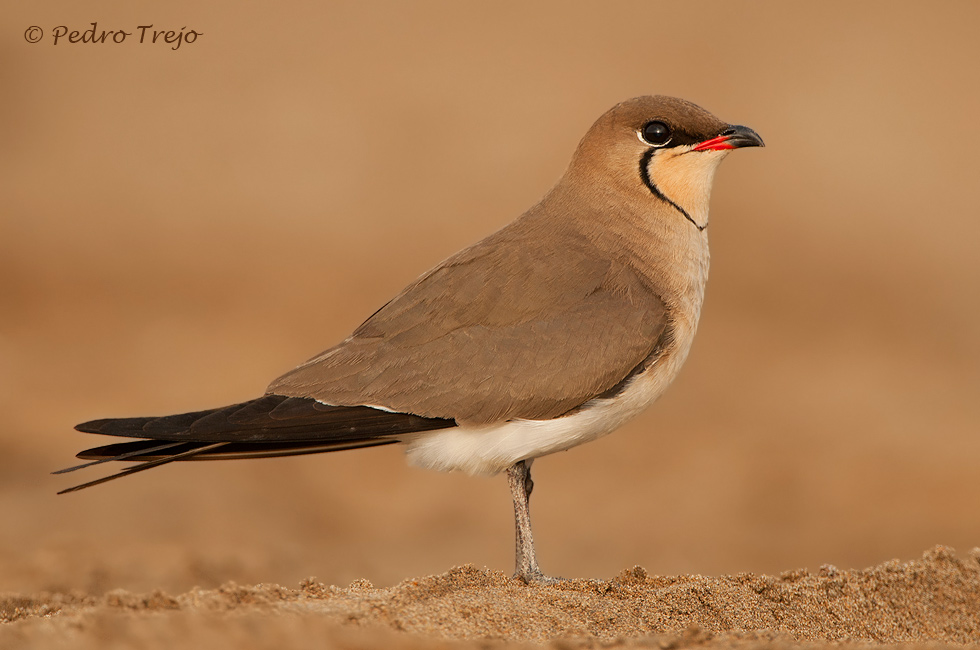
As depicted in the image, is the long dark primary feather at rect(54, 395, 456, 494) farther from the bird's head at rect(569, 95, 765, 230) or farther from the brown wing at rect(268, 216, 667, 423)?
the bird's head at rect(569, 95, 765, 230)

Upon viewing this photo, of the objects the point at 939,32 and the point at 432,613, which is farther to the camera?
the point at 939,32

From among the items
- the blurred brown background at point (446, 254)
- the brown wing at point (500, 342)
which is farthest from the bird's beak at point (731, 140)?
the blurred brown background at point (446, 254)

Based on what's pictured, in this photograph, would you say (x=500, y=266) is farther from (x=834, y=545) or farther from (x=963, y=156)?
(x=963, y=156)

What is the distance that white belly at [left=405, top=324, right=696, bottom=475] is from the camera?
479cm

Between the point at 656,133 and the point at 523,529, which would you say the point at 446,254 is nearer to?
the point at 656,133

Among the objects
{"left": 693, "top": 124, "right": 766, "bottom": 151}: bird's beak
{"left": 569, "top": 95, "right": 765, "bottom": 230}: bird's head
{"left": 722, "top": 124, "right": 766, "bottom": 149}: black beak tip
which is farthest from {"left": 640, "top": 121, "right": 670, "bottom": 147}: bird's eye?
{"left": 722, "top": 124, "right": 766, "bottom": 149}: black beak tip

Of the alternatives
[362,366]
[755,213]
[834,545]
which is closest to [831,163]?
[755,213]

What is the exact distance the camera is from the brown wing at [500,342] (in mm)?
4770

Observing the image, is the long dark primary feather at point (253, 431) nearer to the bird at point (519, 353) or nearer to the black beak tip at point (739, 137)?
the bird at point (519, 353)

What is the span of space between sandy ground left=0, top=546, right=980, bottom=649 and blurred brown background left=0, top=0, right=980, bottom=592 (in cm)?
275

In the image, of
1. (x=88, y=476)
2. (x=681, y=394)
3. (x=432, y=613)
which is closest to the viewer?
(x=432, y=613)

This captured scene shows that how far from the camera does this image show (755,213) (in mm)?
15438

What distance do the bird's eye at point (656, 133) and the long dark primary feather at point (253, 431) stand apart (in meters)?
1.83

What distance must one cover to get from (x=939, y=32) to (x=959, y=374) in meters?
9.32
